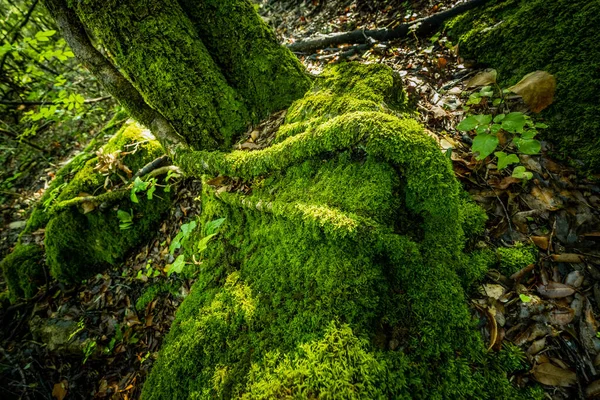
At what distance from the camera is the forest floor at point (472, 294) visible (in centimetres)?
158

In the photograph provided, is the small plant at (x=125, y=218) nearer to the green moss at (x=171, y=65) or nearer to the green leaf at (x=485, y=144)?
the green moss at (x=171, y=65)

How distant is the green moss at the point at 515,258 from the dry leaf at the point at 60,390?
4953 mm

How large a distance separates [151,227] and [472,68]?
4657 millimetres

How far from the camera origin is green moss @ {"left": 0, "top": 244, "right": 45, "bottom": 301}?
13.3 ft

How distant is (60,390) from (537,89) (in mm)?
6218

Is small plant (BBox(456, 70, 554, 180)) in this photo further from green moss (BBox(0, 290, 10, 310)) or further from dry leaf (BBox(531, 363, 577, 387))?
green moss (BBox(0, 290, 10, 310))

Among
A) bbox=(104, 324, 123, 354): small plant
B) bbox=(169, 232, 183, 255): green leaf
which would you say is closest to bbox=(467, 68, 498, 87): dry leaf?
bbox=(169, 232, 183, 255): green leaf

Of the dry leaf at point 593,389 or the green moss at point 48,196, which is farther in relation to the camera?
the green moss at point 48,196

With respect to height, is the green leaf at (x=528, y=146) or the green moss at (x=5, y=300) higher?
the green moss at (x=5, y=300)

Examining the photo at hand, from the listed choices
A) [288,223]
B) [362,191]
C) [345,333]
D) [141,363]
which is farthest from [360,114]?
[141,363]

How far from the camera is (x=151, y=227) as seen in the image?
3770 mm

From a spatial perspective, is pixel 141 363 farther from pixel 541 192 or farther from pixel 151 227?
pixel 541 192

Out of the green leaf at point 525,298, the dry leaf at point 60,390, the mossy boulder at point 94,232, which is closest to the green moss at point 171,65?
the mossy boulder at point 94,232

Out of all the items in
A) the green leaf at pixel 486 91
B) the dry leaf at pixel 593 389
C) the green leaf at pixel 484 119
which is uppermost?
the green leaf at pixel 484 119
